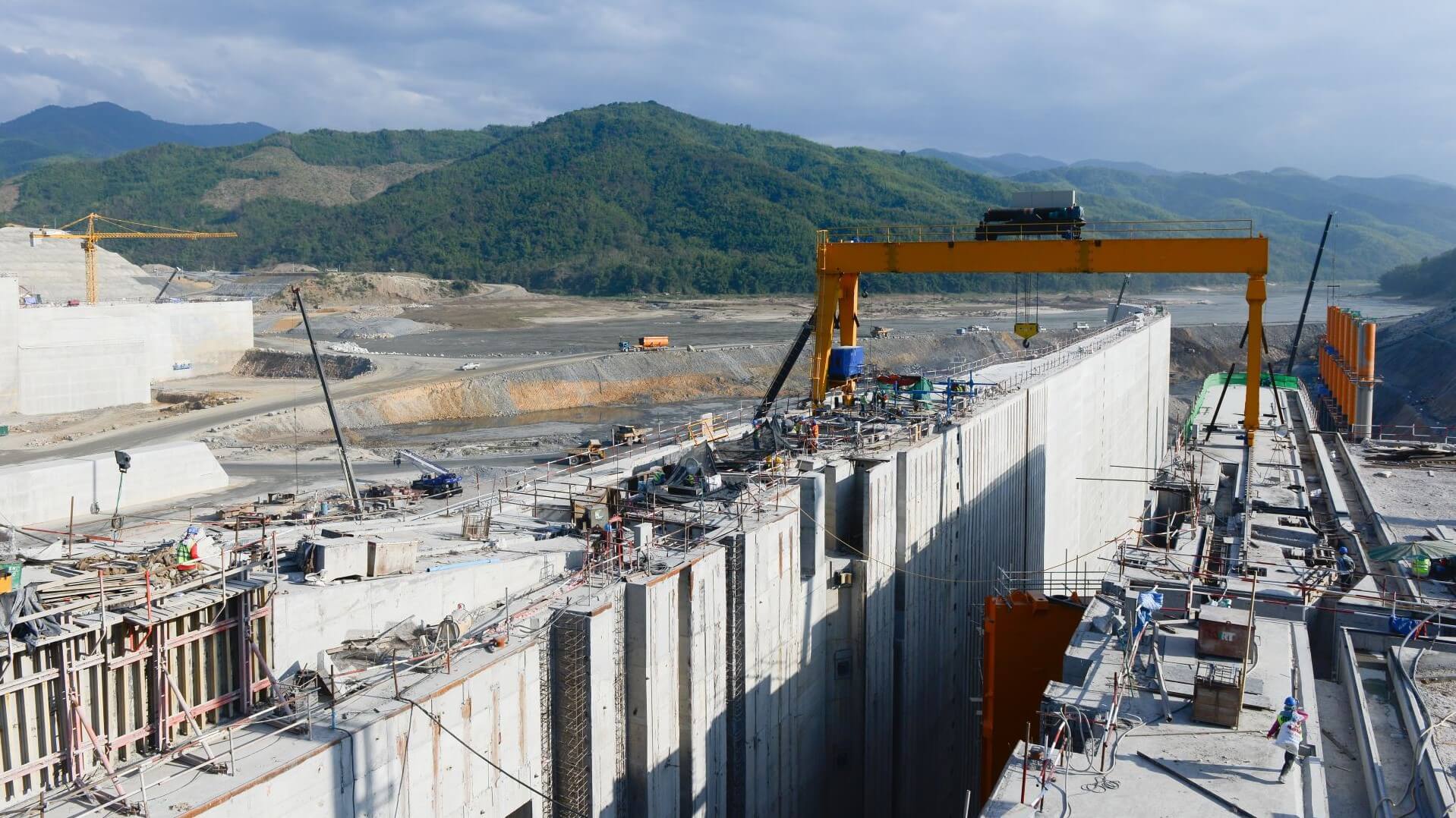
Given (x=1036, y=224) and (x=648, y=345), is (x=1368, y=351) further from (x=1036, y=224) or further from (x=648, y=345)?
(x=648, y=345)

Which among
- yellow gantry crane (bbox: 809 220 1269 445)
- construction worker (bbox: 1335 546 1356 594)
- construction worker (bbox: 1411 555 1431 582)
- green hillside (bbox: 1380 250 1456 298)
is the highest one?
green hillside (bbox: 1380 250 1456 298)

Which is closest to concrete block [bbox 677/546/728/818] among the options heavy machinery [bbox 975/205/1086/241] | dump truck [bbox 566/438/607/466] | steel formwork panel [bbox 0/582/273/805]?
steel formwork panel [bbox 0/582/273/805]

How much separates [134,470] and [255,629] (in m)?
34.7

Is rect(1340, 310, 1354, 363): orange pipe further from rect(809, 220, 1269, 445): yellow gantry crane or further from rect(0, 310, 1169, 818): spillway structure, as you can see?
rect(0, 310, 1169, 818): spillway structure

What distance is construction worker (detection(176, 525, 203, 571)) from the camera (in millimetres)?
14141

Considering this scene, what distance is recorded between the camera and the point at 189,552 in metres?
15.2

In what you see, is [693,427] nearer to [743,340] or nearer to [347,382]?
[347,382]

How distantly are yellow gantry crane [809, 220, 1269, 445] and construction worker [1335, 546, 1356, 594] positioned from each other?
1021 cm

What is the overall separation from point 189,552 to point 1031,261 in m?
24.6

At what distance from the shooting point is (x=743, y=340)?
10600 cm

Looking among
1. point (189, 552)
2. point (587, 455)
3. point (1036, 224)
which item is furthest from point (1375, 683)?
point (1036, 224)

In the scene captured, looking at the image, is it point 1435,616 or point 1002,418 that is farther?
point 1002,418

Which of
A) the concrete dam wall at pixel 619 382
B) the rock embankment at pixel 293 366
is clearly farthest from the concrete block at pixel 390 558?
the rock embankment at pixel 293 366

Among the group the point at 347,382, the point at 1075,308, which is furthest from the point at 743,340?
the point at 1075,308
